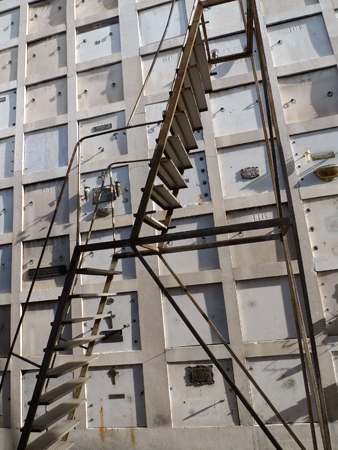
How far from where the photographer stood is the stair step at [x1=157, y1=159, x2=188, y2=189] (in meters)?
3.32

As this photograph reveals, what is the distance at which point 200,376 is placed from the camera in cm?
520

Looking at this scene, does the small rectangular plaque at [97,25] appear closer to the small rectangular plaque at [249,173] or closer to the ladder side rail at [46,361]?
the small rectangular plaque at [249,173]

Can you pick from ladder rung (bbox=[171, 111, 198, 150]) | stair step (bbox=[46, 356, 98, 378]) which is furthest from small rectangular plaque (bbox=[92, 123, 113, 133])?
stair step (bbox=[46, 356, 98, 378])

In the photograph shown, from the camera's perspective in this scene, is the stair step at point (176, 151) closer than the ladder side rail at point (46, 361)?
No

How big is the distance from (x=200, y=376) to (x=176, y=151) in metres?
3.53

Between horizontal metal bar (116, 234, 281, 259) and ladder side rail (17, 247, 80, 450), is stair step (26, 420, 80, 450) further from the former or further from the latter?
horizontal metal bar (116, 234, 281, 259)

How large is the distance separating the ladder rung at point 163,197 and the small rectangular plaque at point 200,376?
2706 mm

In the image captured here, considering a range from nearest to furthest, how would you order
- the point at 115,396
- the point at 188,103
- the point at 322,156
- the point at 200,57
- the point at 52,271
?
the point at 188,103
the point at 200,57
the point at 115,396
the point at 322,156
the point at 52,271

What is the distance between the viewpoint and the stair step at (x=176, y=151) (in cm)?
338

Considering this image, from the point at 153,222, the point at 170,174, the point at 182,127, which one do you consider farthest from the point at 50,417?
the point at 182,127

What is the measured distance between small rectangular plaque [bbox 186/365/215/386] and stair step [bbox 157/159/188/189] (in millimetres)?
2928

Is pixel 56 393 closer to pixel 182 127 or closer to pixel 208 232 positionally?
pixel 208 232

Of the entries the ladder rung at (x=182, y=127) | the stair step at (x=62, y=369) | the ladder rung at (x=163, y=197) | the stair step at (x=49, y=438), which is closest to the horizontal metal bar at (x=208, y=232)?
the ladder rung at (x=163, y=197)

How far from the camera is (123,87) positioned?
6699 millimetres
